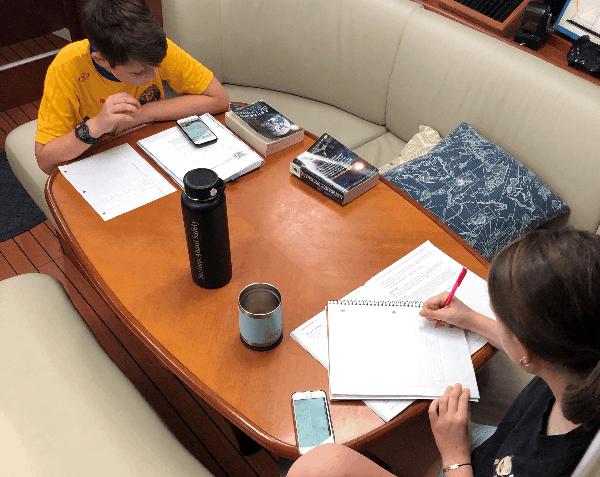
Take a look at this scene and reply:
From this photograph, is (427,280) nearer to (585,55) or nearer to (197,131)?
(197,131)

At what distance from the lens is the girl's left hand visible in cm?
106

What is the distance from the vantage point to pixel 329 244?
1377mm

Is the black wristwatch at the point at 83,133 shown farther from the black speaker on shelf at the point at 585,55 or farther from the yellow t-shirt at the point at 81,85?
the black speaker on shelf at the point at 585,55

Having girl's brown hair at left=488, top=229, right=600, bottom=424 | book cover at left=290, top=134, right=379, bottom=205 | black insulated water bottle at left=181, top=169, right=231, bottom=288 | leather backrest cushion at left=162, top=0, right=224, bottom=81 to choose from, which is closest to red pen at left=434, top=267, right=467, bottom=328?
girl's brown hair at left=488, top=229, right=600, bottom=424

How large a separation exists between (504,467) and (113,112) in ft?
4.25

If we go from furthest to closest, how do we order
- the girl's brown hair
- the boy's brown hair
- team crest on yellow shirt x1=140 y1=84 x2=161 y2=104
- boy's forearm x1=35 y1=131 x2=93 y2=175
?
team crest on yellow shirt x1=140 y1=84 x2=161 y2=104
boy's forearm x1=35 y1=131 x2=93 y2=175
the boy's brown hair
the girl's brown hair

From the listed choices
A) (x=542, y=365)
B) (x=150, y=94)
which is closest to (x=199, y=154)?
(x=150, y=94)

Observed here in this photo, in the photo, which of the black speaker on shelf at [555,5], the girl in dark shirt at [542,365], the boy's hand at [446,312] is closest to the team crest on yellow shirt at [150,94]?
the boy's hand at [446,312]

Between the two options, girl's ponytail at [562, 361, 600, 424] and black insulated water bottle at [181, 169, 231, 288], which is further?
black insulated water bottle at [181, 169, 231, 288]

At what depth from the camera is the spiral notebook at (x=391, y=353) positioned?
3.55ft

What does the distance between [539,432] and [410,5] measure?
1735mm

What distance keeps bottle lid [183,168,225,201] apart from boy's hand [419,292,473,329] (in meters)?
0.53

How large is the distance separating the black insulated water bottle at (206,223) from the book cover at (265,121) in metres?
0.56

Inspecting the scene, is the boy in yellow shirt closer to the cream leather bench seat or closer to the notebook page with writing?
the cream leather bench seat
